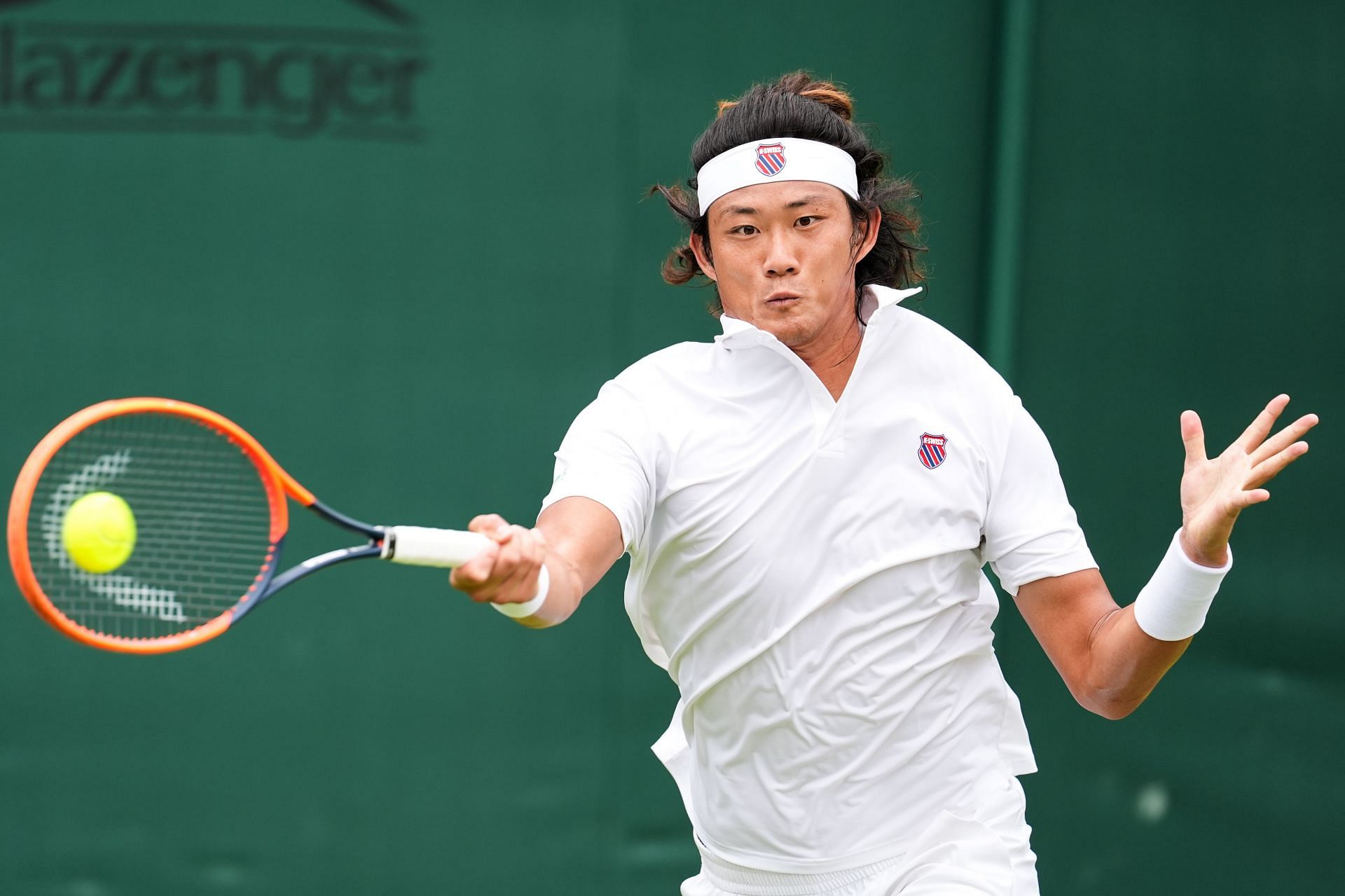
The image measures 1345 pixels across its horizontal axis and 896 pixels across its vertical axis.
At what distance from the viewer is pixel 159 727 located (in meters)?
3.89

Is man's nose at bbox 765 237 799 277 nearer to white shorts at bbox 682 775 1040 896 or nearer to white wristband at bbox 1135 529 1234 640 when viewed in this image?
white wristband at bbox 1135 529 1234 640

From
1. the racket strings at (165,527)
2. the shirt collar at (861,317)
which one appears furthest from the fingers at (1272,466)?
the racket strings at (165,527)

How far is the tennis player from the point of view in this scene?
8.17 ft

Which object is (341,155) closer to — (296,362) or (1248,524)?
(296,362)

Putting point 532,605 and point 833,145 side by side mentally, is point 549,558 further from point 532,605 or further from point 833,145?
point 833,145

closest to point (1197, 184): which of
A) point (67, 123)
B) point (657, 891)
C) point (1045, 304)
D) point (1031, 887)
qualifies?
point (1045, 304)

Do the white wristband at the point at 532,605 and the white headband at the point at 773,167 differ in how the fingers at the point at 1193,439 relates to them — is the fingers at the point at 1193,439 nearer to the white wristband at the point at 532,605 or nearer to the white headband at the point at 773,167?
the white headband at the point at 773,167

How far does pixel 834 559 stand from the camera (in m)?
2.49

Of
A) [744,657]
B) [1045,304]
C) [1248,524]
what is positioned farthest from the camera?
[1045,304]

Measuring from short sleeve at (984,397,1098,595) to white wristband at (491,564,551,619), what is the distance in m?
0.80

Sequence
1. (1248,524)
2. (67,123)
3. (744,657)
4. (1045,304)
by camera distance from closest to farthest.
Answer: (744,657) < (1248,524) < (67,123) < (1045,304)

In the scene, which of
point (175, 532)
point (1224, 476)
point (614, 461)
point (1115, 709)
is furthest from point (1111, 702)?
point (175, 532)

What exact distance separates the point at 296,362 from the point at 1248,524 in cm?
222

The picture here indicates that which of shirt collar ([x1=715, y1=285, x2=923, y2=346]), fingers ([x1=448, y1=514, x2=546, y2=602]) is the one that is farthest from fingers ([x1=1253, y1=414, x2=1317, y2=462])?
fingers ([x1=448, y1=514, x2=546, y2=602])
